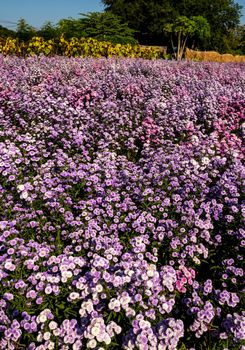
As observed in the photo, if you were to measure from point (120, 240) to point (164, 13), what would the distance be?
1823 inches

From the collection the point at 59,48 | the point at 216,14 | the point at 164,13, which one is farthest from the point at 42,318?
the point at 216,14

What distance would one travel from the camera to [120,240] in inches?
145

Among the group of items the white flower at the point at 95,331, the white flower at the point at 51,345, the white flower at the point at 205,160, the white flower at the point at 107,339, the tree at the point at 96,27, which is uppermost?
the tree at the point at 96,27

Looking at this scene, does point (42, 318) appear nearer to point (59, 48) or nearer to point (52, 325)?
point (52, 325)

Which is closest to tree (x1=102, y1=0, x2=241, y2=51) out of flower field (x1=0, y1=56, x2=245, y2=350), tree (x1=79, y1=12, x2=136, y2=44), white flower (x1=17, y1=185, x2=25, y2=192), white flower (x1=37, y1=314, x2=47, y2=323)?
tree (x1=79, y1=12, x2=136, y2=44)

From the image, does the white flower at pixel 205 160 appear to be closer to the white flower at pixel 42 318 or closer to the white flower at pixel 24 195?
the white flower at pixel 24 195

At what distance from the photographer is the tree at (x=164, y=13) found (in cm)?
4519

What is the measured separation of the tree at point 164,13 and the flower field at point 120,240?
40.8 metres

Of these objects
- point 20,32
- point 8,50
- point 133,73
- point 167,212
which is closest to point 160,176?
point 167,212

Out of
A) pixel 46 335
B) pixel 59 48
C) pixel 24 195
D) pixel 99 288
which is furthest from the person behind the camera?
pixel 59 48

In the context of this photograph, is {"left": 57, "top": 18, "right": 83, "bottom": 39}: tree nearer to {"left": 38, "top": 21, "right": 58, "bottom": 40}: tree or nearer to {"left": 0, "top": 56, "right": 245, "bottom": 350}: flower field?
{"left": 38, "top": 21, "right": 58, "bottom": 40}: tree

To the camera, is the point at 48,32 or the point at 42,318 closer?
the point at 42,318

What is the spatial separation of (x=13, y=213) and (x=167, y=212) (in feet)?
5.26

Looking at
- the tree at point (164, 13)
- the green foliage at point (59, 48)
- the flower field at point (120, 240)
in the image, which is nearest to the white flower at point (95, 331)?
the flower field at point (120, 240)
